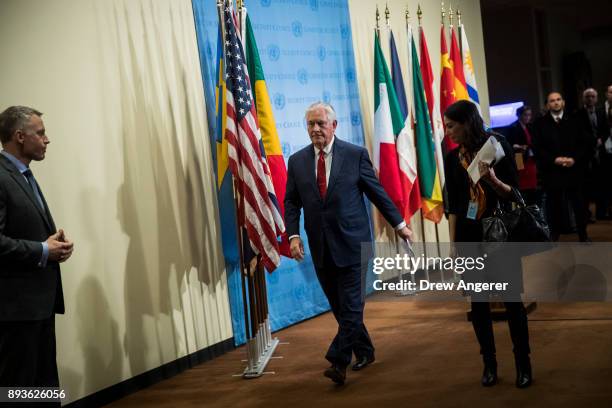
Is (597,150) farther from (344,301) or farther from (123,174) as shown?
(123,174)

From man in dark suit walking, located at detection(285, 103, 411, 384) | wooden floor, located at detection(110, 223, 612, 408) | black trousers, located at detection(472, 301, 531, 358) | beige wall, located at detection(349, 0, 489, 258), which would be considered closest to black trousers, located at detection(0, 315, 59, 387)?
wooden floor, located at detection(110, 223, 612, 408)

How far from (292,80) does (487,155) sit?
332 centimetres

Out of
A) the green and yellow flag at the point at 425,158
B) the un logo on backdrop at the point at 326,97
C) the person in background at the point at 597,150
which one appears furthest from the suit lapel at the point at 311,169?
the person in background at the point at 597,150

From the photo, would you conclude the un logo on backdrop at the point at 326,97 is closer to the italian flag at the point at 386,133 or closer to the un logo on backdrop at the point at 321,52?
the un logo on backdrop at the point at 321,52

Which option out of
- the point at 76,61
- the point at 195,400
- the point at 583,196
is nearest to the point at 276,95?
the point at 76,61

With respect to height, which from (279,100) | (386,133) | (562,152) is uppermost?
(279,100)

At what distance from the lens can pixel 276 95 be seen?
6746mm

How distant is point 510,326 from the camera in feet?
13.2

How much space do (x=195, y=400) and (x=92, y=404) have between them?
0.60 metres

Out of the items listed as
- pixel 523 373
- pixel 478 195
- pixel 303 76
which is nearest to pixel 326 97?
pixel 303 76

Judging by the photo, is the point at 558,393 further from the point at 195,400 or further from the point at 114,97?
the point at 114,97

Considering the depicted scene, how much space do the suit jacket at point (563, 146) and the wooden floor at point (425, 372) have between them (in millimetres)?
2687

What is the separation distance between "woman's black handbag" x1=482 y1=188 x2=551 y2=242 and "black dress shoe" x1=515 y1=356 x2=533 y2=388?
2.10 feet

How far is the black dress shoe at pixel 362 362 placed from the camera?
16.4 ft
